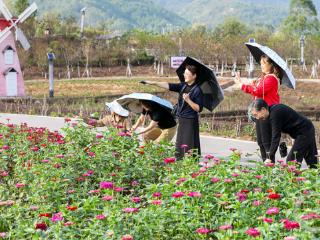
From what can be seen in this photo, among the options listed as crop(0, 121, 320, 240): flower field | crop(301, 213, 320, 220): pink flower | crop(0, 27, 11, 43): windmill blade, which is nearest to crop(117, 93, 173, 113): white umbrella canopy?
crop(0, 121, 320, 240): flower field

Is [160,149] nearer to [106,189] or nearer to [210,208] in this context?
[106,189]

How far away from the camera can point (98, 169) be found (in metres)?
6.16

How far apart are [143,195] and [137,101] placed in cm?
289

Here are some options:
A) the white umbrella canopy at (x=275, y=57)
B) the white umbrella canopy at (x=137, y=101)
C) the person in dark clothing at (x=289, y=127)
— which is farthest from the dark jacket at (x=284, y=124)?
the white umbrella canopy at (x=137, y=101)

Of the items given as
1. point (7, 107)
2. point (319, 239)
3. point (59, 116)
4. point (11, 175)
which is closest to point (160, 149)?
point (11, 175)

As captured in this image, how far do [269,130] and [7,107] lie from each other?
12744mm

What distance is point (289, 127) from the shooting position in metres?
6.62

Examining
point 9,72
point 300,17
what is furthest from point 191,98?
point 300,17

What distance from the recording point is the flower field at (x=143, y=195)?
4062 millimetres

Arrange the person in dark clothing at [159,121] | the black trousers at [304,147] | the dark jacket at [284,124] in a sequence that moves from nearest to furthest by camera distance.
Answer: the dark jacket at [284,124] → the black trousers at [304,147] → the person in dark clothing at [159,121]

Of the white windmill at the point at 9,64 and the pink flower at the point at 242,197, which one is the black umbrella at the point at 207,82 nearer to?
the pink flower at the point at 242,197

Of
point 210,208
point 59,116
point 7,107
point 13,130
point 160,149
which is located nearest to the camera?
point 210,208

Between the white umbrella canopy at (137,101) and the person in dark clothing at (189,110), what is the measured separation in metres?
0.42

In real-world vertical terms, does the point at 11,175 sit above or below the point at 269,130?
below
